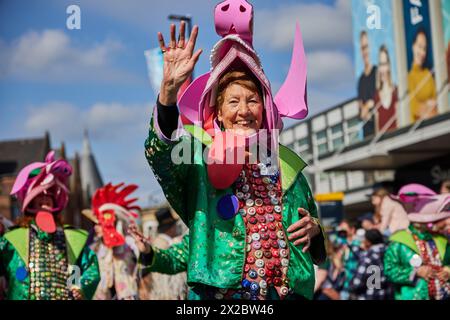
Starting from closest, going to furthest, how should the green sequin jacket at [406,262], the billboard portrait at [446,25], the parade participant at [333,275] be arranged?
the green sequin jacket at [406,262]
the parade participant at [333,275]
the billboard portrait at [446,25]

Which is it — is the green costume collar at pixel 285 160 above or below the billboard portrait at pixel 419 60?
below

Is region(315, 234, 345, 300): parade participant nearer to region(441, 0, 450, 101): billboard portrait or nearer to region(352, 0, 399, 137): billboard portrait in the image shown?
region(441, 0, 450, 101): billboard portrait

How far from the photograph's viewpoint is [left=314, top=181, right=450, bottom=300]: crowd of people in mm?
8367

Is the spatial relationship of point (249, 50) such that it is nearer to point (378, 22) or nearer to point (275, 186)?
point (275, 186)

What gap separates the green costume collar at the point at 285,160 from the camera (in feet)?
12.5

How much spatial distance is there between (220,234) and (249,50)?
2.64ft

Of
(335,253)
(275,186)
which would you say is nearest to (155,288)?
(335,253)

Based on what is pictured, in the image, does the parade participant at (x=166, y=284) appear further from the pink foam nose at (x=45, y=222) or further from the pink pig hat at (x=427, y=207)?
the pink foam nose at (x=45, y=222)

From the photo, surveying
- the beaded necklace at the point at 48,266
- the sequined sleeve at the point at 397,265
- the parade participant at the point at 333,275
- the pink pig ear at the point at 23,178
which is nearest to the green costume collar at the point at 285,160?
the beaded necklace at the point at 48,266

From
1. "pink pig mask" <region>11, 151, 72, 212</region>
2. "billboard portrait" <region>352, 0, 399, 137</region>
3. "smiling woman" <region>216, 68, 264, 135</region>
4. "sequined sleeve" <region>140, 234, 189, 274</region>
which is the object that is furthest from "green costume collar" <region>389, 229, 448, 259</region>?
"billboard portrait" <region>352, 0, 399, 137</region>

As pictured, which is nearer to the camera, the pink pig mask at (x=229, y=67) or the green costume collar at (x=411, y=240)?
the pink pig mask at (x=229, y=67)

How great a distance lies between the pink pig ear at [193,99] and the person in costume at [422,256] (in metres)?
4.87
